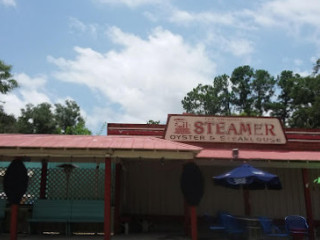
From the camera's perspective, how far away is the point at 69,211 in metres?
9.67

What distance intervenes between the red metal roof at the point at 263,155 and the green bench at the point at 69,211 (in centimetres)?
347

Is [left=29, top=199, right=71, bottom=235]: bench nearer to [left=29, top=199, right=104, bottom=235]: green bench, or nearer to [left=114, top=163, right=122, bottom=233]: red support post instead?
[left=29, top=199, right=104, bottom=235]: green bench

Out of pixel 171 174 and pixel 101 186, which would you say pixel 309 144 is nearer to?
pixel 171 174

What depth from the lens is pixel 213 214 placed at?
1145 centimetres

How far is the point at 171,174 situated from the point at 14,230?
5.75 metres

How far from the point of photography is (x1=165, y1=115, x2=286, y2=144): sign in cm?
1109

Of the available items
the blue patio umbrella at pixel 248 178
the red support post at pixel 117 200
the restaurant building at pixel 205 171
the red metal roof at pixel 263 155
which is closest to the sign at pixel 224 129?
the restaurant building at pixel 205 171

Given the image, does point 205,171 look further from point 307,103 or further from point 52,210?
point 307,103

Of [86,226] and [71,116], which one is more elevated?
[71,116]

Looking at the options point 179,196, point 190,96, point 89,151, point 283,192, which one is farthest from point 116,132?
point 190,96

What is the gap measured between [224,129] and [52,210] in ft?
20.0

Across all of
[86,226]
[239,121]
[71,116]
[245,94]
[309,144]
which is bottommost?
[86,226]

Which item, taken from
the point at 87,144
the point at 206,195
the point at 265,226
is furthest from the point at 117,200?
the point at 265,226

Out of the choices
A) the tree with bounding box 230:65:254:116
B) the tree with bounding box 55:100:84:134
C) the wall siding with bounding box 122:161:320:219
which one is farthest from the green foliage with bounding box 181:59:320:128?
the wall siding with bounding box 122:161:320:219
